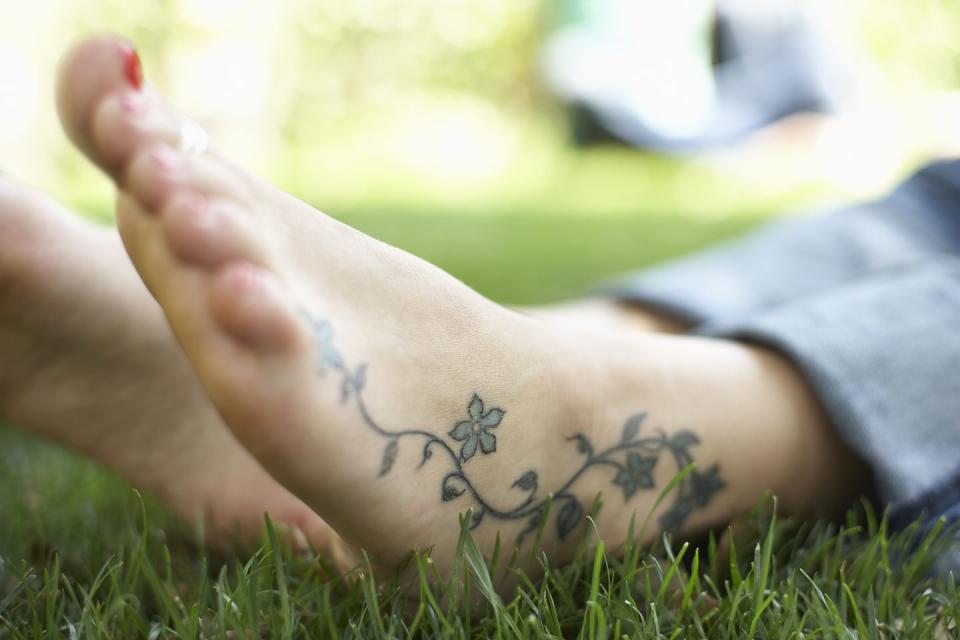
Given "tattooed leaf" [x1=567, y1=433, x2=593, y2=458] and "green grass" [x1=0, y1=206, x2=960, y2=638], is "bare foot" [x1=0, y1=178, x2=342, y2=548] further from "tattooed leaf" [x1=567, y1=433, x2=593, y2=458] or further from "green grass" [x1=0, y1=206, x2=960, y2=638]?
"tattooed leaf" [x1=567, y1=433, x2=593, y2=458]

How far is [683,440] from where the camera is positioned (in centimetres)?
91

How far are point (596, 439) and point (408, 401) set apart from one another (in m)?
0.20

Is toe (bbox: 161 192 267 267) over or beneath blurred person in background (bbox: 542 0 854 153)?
beneath

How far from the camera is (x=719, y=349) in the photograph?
3.26 feet

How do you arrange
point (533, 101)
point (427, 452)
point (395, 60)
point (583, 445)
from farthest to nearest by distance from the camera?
point (533, 101) < point (395, 60) < point (583, 445) < point (427, 452)

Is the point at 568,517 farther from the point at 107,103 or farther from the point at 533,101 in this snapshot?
the point at 533,101

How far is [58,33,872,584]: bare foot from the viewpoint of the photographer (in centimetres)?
66

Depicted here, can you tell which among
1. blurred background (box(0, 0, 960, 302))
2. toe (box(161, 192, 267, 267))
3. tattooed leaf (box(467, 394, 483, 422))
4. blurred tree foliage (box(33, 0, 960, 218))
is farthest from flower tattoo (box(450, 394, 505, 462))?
blurred tree foliage (box(33, 0, 960, 218))

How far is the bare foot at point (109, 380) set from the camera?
3.14ft

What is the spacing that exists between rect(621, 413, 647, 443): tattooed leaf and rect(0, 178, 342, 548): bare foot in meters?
0.30

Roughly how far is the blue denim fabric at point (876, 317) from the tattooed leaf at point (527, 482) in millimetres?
326

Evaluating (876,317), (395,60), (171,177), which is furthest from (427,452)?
(395,60)

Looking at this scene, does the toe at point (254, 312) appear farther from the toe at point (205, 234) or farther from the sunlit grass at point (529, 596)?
the sunlit grass at point (529, 596)

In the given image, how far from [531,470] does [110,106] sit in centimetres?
43
